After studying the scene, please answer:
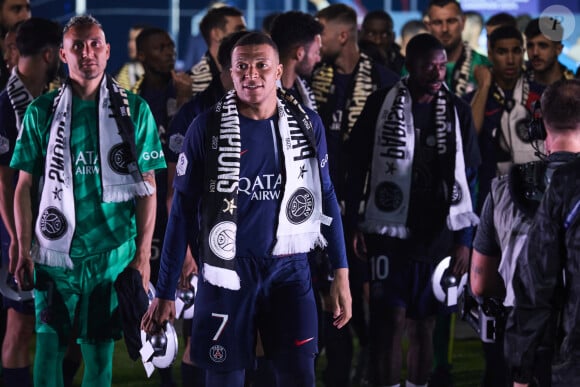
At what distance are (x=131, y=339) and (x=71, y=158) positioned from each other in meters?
0.85

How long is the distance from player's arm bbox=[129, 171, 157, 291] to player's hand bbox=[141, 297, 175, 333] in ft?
1.77

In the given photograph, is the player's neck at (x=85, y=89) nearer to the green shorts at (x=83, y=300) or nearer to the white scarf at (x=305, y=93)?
the green shorts at (x=83, y=300)

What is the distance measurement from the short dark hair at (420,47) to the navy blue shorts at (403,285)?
3.22ft

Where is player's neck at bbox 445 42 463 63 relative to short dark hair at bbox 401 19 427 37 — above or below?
below

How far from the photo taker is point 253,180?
4953 millimetres

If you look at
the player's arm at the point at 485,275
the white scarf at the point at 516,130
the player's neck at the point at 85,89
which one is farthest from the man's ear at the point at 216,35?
the player's arm at the point at 485,275

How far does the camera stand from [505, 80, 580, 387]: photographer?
3.61 metres

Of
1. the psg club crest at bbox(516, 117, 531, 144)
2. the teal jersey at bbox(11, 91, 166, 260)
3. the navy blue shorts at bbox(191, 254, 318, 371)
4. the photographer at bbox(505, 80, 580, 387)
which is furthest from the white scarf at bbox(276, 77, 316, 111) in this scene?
the photographer at bbox(505, 80, 580, 387)

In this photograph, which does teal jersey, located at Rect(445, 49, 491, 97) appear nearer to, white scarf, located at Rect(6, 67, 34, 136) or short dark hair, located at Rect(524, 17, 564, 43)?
short dark hair, located at Rect(524, 17, 564, 43)

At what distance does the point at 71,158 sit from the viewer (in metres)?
5.46

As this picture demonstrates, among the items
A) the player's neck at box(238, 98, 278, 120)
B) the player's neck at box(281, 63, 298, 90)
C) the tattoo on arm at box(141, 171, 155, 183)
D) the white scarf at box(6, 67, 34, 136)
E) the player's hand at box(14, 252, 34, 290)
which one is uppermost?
the player's neck at box(281, 63, 298, 90)

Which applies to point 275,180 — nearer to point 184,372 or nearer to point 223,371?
point 223,371

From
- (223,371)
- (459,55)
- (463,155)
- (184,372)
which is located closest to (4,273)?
(184,372)

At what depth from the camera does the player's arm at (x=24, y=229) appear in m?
5.53
